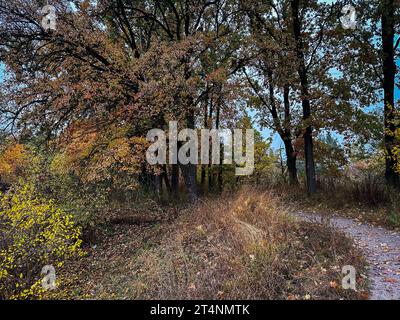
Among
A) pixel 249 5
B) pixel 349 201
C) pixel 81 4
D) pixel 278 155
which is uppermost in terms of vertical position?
pixel 249 5

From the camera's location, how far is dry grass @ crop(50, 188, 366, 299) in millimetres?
4340

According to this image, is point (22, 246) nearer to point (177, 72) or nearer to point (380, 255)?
point (177, 72)

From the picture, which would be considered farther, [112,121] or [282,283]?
[112,121]

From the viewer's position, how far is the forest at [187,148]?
4.91 metres

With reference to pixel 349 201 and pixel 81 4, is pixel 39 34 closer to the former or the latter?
pixel 81 4

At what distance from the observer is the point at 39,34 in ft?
30.1

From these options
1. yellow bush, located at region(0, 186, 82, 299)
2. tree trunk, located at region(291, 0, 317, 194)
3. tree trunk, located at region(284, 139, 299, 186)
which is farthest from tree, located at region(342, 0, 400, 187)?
yellow bush, located at region(0, 186, 82, 299)

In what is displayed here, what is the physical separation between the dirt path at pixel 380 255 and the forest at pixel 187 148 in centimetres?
3

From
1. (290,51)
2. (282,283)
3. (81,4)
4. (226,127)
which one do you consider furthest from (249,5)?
(282,283)

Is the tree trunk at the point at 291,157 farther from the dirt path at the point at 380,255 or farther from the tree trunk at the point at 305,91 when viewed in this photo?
the dirt path at the point at 380,255

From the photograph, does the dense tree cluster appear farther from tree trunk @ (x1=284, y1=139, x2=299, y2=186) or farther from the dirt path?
tree trunk @ (x1=284, y1=139, x2=299, y2=186)

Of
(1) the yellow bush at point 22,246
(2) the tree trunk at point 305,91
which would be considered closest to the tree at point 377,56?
(2) the tree trunk at point 305,91

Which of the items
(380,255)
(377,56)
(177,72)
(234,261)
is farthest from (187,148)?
(377,56)

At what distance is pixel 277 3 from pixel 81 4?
822 cm
